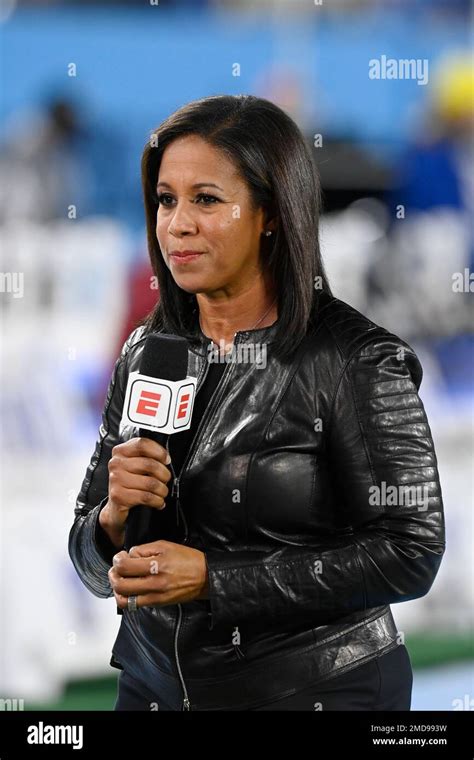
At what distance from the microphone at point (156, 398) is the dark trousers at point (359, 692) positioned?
0.23 metres

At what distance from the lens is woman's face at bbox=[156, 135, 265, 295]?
116cm

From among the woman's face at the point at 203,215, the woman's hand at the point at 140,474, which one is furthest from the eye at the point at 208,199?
the woman's hand at the point at 140,474

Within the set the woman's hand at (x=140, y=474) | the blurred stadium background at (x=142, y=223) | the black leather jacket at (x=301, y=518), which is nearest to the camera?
the woman's hand at (x=140, y=474)

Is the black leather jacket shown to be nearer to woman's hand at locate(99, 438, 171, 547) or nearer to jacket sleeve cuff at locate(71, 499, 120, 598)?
jacket sleeve cuff at locate(71, 499, 120, 598)

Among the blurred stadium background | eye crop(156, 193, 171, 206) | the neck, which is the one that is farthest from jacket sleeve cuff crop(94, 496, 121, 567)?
the blurred stadium background

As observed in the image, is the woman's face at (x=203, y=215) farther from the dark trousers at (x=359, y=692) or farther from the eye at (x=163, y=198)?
the dark trousers at (x=359, y=692)

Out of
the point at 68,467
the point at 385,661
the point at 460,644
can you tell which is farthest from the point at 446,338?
the point at 385,661

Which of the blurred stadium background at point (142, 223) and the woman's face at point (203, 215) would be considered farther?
the blurred stadium background at point (142, 223)

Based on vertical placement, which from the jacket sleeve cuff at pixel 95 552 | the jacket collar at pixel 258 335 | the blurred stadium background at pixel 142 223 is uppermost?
the blurred stadium background at pixel 142 223

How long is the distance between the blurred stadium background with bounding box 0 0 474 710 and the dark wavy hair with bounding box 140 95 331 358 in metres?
1.29

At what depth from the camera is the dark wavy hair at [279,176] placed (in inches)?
46.0

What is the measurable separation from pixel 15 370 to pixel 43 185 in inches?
27.9

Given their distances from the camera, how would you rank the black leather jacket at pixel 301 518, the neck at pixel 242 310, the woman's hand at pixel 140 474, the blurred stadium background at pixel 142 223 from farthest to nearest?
the blurred stadium background at pixel 142 223
the neck at pixel 242 310
the black leather jacket at pixel 301 518
the woman's hand at pixel 140 474

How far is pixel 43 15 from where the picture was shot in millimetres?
3678
